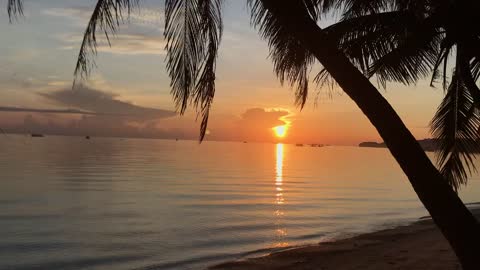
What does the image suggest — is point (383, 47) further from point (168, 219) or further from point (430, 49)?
point (168, 219)

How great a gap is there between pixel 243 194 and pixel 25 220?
1306cm

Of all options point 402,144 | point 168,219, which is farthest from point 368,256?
point 168,219

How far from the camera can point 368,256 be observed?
10.9 metres

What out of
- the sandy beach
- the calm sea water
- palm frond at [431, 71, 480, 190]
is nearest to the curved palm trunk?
palm frond at [431, 71, 480, 190]

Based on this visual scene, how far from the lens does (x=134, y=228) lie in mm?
16234

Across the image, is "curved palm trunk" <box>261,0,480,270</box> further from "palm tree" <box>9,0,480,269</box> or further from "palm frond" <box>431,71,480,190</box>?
"palm frond" <box>431,71,480,190</box>

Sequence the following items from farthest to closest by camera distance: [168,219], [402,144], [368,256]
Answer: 1. [168,219]
2. [368,256]
3. [402,144]

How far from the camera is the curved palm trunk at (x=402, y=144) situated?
4141 millimetres

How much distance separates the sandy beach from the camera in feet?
31.8

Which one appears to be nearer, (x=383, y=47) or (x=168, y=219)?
(x=383, y=47)

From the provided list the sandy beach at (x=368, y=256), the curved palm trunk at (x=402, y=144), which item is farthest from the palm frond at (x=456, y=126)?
the curved palm trunk at (x=402, y=144)

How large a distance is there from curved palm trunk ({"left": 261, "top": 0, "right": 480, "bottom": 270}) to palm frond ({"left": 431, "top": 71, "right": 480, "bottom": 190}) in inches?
150

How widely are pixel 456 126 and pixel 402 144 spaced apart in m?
4.30

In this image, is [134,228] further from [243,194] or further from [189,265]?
[243,194]
